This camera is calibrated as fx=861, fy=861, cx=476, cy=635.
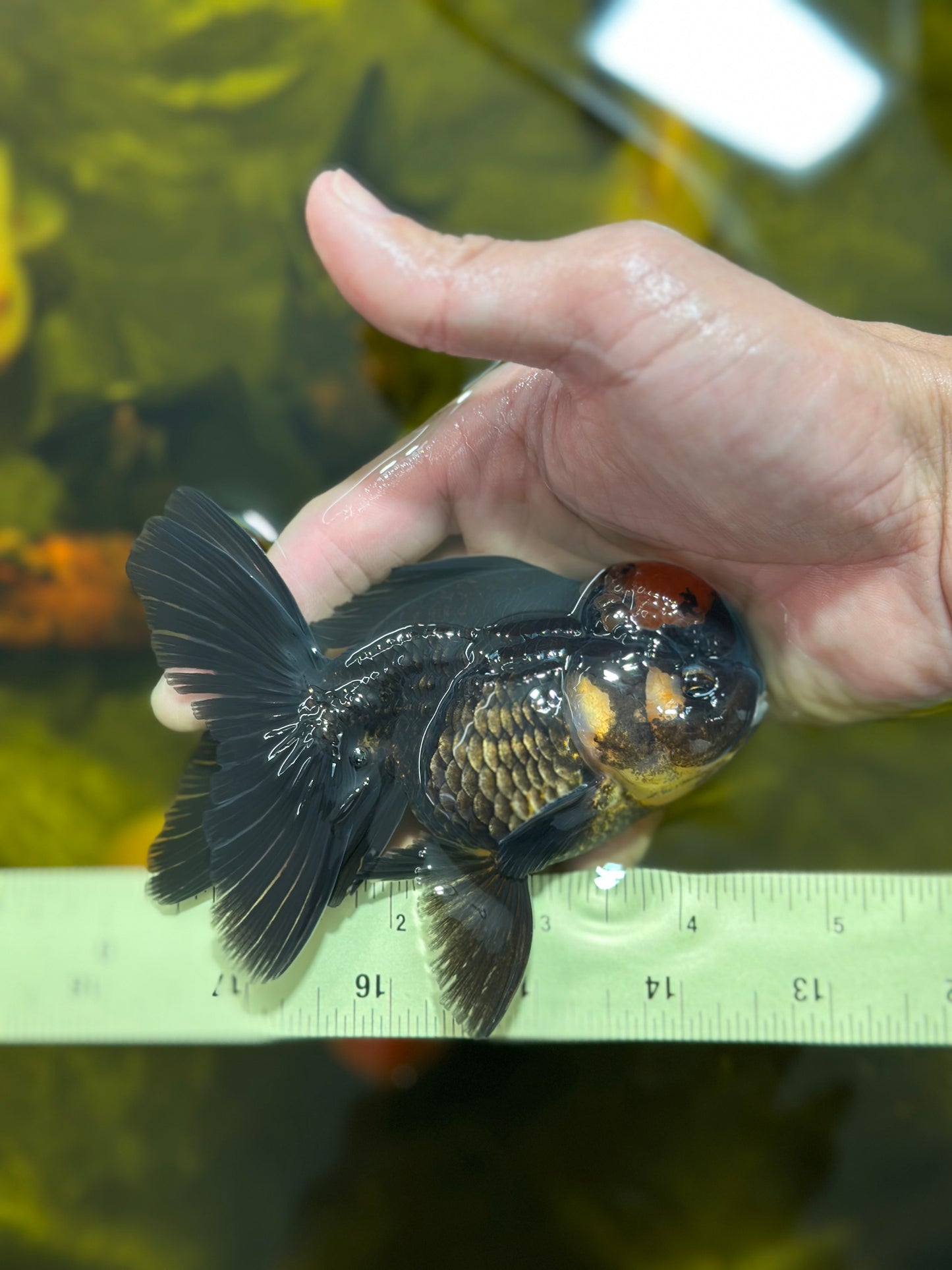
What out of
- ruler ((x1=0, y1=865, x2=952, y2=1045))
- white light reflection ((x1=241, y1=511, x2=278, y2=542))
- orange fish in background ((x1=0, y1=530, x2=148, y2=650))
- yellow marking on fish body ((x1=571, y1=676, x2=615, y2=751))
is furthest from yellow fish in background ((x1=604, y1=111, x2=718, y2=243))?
ruler ((x1=0, y1=865, x2=952, y2=1045))

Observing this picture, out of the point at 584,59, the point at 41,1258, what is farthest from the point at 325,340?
the point at 41,1258

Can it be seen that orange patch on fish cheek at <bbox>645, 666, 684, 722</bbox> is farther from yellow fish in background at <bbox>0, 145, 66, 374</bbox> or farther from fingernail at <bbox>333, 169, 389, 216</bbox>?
yellow fish in background at <bbox>0, 145, 66, 374</bbox>

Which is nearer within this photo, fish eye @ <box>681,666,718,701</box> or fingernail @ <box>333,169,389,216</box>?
fingernail @ <box>333,169,389,216</box>

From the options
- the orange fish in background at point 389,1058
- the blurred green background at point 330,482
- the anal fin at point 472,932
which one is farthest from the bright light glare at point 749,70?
the orange fish in background at point 389,1058

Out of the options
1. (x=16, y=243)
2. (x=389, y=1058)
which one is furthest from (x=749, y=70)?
(x=389, y=1058)

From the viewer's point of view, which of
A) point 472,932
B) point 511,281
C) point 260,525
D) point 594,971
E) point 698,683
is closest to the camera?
point 511,281

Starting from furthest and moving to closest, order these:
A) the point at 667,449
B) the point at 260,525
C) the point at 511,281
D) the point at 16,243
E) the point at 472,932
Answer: the point at 16,243 < the point at 260,525 < the point at 472,932 < the point at 667,449 < the point at 511,281

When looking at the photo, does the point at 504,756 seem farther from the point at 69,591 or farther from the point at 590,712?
the point at 69,591
